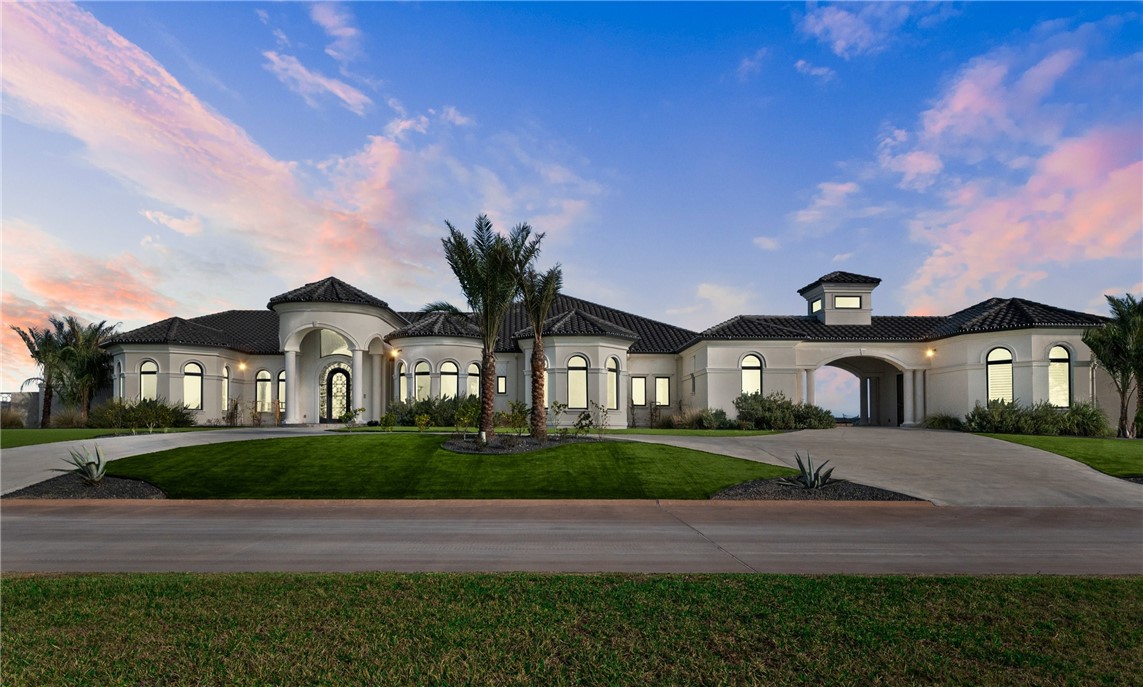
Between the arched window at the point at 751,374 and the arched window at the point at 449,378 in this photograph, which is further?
the arched window at the point at 449,378

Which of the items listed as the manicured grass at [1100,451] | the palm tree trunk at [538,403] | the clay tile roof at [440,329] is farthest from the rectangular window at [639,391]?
the manicured grass at [1100,451]

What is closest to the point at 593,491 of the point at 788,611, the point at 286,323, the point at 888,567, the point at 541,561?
the point at 541,561

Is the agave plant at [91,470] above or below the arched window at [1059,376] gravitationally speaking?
below

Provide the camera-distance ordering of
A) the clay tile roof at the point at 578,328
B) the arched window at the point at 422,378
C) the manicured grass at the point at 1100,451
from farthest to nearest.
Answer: the arched window at the point at 422,378 → the clay tile roof at the point at 578,328 → the manicured grass at the point at 1100,451

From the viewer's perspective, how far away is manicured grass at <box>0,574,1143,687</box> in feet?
14.8

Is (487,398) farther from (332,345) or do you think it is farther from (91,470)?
(332,345)

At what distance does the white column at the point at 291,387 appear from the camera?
3078 centimetres

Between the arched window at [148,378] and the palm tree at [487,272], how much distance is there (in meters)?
21.7

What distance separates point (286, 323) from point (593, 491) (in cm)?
2227

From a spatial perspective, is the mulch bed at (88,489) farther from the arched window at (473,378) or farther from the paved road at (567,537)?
the arched window at (473,378)

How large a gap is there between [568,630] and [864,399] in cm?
3925

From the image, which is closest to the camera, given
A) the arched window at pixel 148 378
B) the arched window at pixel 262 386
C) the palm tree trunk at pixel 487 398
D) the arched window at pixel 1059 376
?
the palm tree trunk at pixel 487 398

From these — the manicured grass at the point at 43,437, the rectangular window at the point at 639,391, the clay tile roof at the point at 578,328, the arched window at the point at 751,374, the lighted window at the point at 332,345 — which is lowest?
the manicured grass at the point at 43,437

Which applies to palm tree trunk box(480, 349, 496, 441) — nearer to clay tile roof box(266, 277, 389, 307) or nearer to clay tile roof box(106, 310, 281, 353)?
clay tile roof box(266, 277, 389, 307)
